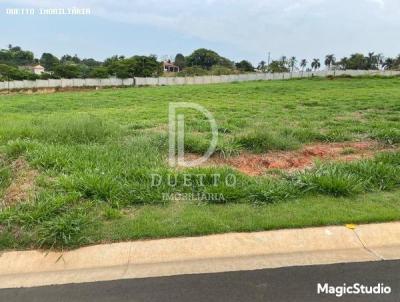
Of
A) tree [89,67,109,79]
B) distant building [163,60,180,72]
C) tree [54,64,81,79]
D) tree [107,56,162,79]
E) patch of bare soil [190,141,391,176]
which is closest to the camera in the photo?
patch of bare soil [190,141,391,176]

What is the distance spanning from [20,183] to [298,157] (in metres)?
3.40

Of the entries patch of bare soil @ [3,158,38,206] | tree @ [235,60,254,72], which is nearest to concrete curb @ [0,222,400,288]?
patch of bare soil @ [3,158,38,206]

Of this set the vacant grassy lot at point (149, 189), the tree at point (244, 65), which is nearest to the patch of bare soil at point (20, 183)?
the vacant grassy lot at point (149, 189)

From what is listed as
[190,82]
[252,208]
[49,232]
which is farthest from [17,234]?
[190,82]

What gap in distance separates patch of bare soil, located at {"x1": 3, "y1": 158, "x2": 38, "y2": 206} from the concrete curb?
33.7 inches

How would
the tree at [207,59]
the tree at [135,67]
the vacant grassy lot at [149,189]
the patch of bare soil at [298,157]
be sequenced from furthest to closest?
the tree at [207,59]
the tree at [135,67]
the patch of bare soil at [298,157]
the vacant grassy lot at [149,189]

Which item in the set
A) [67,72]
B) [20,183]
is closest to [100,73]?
[67,72]

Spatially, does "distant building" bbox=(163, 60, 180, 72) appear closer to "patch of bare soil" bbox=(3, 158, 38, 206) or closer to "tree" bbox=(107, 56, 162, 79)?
"tree" bbox=(107, 56, 162, 79)

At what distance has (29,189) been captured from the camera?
4.08m

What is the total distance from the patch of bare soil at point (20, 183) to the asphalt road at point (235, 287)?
137cm

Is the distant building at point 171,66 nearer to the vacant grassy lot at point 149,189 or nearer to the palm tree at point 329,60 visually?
the palm tree at point 329,60

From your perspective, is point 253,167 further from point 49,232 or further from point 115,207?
point 49,232

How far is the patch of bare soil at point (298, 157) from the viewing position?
16.4 ft

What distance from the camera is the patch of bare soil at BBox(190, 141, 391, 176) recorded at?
16.4ft
